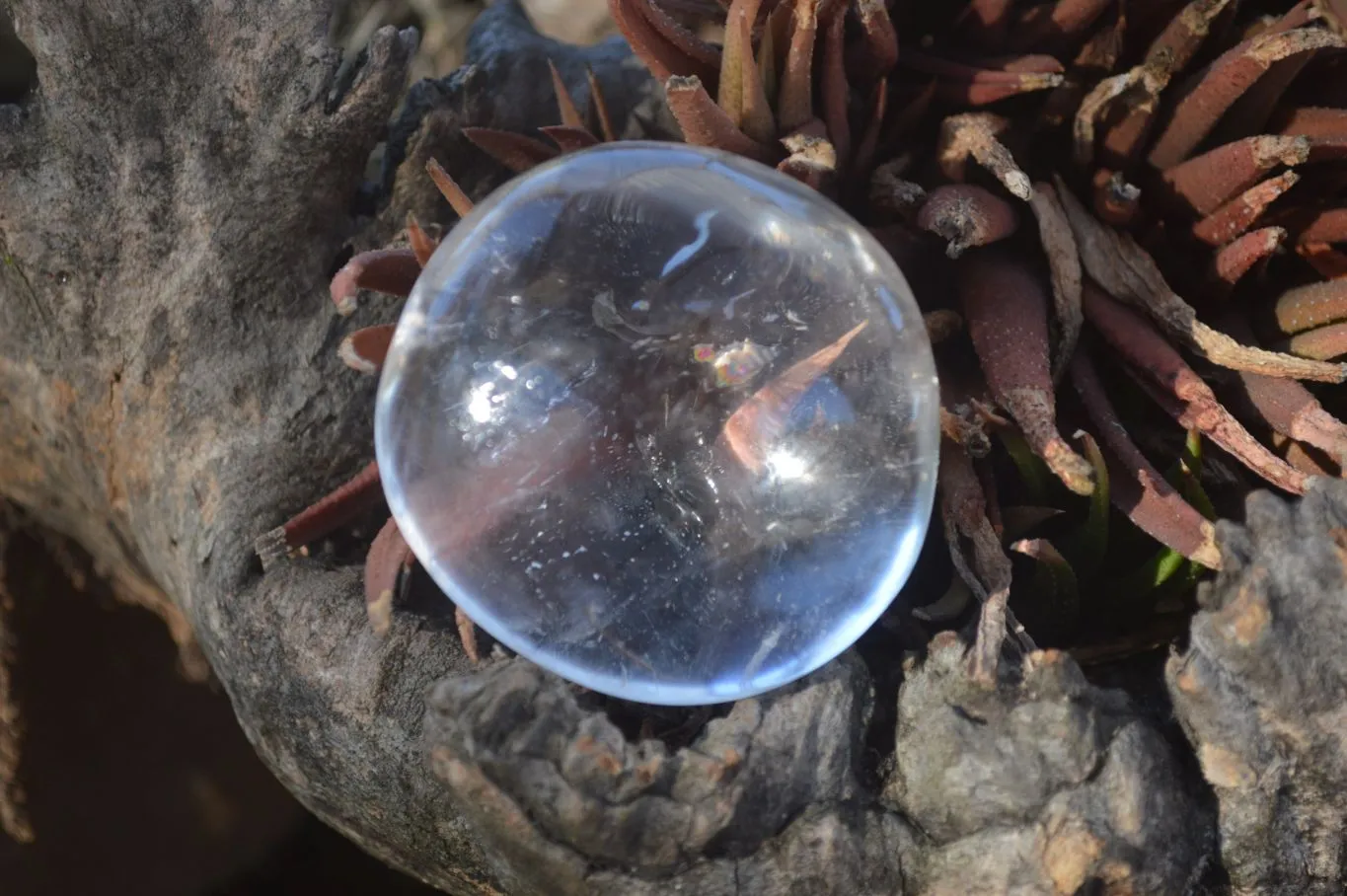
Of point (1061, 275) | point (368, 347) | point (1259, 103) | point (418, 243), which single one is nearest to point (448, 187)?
point (418, 243)

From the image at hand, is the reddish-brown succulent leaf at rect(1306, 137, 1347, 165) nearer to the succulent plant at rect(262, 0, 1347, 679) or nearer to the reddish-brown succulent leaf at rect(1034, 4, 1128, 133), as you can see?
the succulent plant at rect(262, 0, 1347, 679)

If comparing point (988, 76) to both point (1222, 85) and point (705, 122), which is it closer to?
point (1222, 85)

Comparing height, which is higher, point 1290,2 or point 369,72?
point 369,72

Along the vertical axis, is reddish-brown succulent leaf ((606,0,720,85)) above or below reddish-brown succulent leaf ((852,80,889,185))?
above

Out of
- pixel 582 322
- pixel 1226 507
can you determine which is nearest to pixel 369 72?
pixel 582 322

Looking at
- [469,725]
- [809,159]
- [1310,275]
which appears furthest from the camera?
[1310,275]

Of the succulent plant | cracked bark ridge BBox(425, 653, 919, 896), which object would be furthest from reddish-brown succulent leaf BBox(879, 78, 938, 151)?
cracked bark ridge BBox(425, 653, 919, 896)

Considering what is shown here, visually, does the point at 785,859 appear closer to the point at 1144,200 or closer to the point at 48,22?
the point at 1144,200

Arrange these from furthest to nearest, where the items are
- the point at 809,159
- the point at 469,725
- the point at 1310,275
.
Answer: the point at 1310,275 → the point at 809,159 → the point at 469,725
